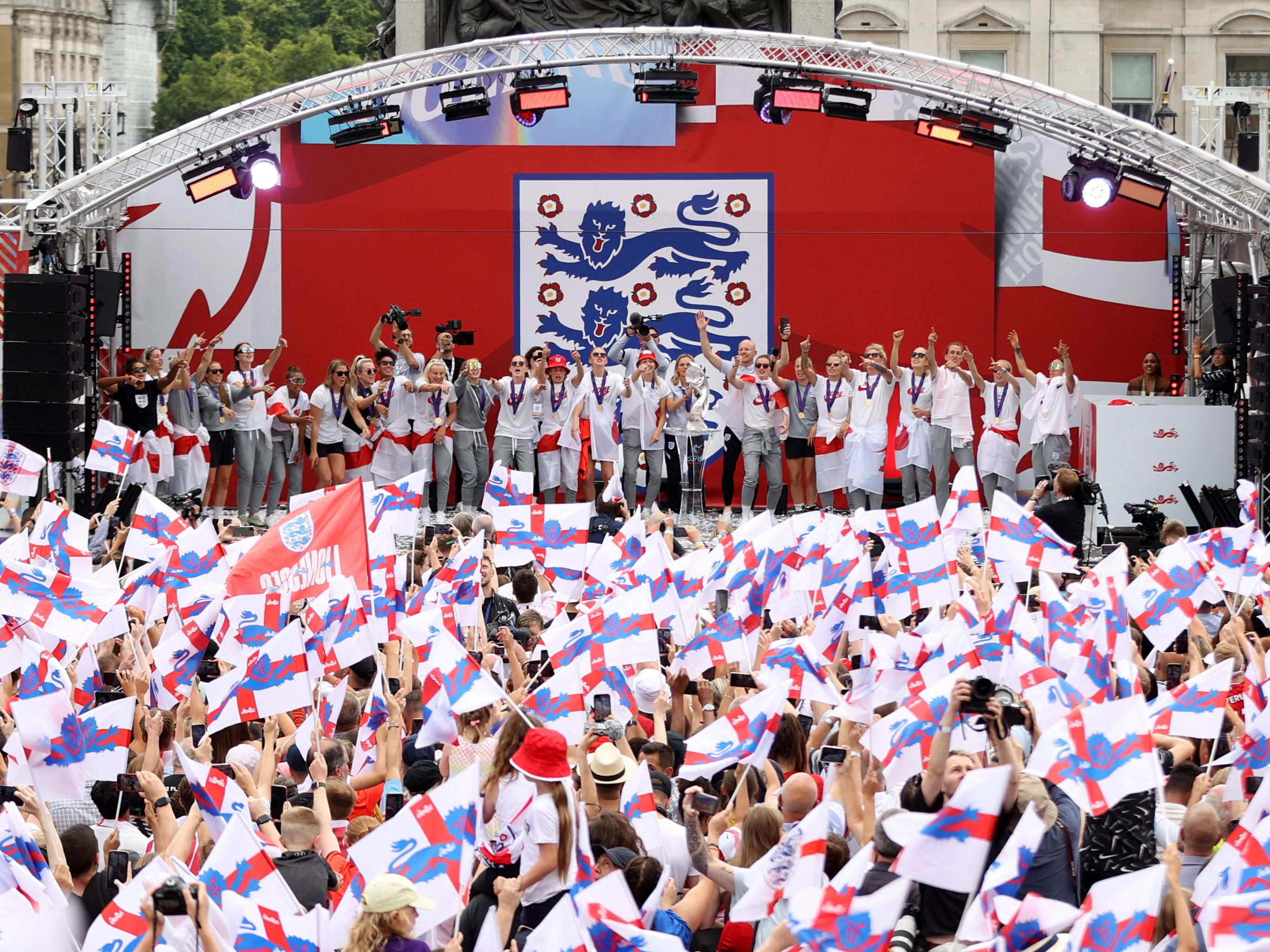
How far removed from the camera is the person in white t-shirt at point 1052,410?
17.5 meters

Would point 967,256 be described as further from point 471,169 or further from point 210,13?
point 210,13

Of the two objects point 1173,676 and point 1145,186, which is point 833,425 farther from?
point 1173,676

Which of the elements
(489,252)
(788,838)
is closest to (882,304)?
(489,252)

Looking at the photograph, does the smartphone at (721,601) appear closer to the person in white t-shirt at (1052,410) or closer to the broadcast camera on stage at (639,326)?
the broadcast camera on stage at (639,326)

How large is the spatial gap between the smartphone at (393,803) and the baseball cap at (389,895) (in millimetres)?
1420

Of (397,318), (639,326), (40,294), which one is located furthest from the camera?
(639,326)

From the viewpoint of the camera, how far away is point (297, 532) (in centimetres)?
959

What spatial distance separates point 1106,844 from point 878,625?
4060 mm

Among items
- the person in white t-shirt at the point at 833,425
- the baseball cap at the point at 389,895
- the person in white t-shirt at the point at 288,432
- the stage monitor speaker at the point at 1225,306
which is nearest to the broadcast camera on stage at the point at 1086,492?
the stage monitor speaker at the point at 1225,306

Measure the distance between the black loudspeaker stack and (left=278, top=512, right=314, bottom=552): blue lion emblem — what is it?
24.0 feet

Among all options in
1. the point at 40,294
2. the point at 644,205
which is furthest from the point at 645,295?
the point at 40,294

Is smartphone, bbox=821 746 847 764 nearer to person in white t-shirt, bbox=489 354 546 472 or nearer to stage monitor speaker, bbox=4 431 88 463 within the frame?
person in white t-shirt, bbox=489 354 546 472

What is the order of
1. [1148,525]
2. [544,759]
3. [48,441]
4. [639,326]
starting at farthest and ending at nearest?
[639,326] < [48,441] < [1148,525] < [544,759]

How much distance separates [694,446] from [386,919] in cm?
1298
